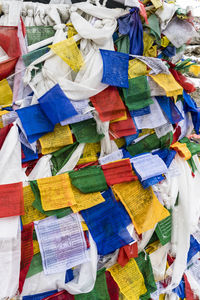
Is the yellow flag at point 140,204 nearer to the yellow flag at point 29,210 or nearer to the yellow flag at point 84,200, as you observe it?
the yellow flag at point 84,200

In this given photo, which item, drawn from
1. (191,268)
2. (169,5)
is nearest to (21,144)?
(169,5)

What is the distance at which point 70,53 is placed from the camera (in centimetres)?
79

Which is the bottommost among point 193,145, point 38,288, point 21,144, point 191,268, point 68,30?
point 191,268

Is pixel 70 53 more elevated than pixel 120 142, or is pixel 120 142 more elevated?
pixel 70 53

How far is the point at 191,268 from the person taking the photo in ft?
3.92

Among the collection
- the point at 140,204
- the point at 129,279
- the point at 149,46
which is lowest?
A: the point at 129,279

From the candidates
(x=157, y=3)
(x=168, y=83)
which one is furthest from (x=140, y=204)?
(x=157, y=3)

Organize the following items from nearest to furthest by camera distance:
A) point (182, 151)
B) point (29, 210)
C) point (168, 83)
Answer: point (29, 210)
point (168, 83)
point (182, 151)

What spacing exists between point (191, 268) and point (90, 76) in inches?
39.4

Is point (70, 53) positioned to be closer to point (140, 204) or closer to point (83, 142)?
point (83, 142)

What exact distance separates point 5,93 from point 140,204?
0.59 metres

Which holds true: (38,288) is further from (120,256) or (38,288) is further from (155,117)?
(155,117)

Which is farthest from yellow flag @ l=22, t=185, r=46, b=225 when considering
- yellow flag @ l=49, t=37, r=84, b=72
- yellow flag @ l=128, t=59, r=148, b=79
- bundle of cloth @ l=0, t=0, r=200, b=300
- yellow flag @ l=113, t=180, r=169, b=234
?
yellow flag @ l=128, t=59, r=148, b=79

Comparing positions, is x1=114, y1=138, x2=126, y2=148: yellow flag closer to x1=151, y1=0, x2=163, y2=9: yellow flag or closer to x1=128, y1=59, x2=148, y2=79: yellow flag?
x1=128, y1=59, x2=148, y2=79: yellow flag
